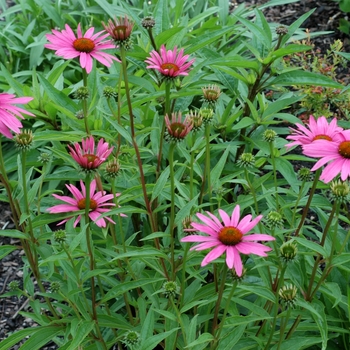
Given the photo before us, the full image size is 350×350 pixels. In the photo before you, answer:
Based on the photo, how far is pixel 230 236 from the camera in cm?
114

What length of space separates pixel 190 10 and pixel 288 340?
2.33 m

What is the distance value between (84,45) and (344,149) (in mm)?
685

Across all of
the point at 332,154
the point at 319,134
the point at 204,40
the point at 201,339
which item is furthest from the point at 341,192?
the point at 204,40

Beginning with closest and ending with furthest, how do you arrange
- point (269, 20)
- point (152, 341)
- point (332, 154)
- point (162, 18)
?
point (332, 154) < point (152, 341) < point (162, 18) < point (269, 20)

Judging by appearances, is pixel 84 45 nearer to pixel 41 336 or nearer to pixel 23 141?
pixel 23 141

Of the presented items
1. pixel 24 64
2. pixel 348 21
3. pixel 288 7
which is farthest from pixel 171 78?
pixel 288 7

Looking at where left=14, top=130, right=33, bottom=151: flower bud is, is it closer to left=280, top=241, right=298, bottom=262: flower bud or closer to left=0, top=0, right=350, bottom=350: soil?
left=280, top=241, right=298, bottom=262: flower bud

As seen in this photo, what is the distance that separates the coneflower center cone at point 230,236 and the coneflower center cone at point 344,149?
254 mm

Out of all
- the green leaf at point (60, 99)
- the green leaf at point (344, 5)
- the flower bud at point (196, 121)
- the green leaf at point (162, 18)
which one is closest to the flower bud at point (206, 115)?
the flower bud at point (196, 121)

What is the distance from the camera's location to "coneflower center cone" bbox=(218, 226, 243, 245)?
3.74 ft

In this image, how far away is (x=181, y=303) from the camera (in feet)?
4.85

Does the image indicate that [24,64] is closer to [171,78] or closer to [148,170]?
[148,170]

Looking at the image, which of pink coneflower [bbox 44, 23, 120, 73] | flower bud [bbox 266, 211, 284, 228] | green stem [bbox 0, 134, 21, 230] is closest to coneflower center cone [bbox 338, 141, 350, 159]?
flower bud [bbox 266, 211, 284, 228]

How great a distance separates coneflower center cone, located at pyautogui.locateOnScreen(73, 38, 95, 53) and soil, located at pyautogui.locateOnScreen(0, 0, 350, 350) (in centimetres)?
107
